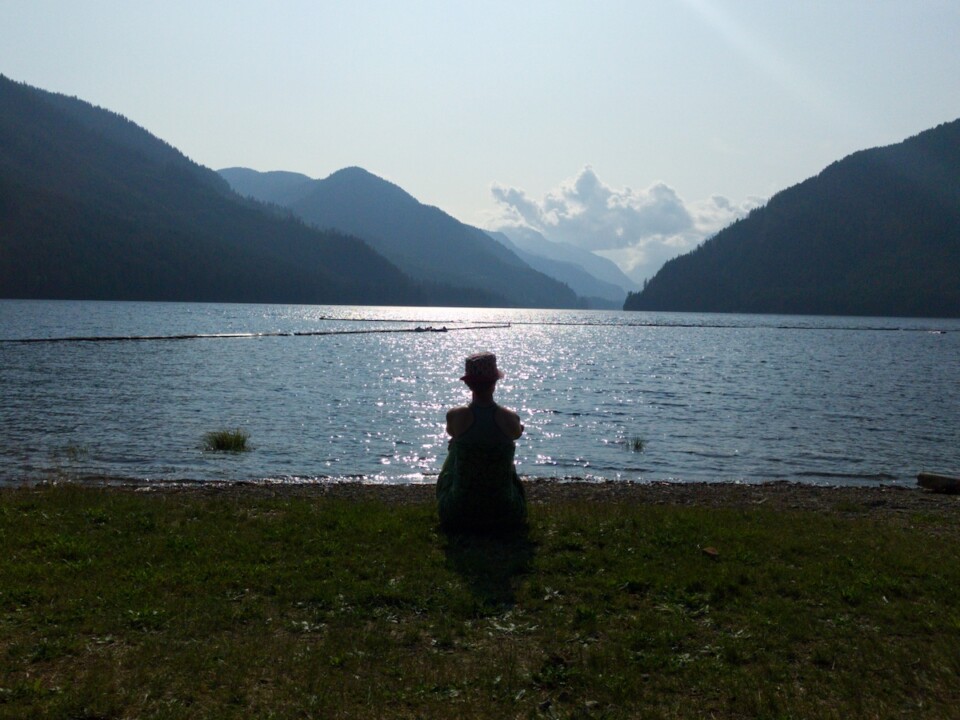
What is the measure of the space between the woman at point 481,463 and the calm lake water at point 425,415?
11737 millimetres

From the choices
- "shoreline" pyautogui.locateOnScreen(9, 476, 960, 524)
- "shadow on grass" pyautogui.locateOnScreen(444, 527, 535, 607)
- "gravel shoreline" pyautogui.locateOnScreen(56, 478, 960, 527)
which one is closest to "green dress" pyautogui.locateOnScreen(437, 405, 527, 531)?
"shadow on grass" pyautogui.locateOnScreen(444, 527, 535, 607)

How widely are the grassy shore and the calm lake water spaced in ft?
39.3

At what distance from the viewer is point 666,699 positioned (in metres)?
7.37

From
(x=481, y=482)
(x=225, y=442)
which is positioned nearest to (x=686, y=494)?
(x=481, y=482)

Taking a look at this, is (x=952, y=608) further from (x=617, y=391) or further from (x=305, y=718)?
(x=617, y=391)

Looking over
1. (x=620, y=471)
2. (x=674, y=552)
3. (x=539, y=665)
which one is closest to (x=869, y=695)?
(x=539, y=665)

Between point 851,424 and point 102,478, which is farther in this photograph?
point 851,424

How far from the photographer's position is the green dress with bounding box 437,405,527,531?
1276 centimetres

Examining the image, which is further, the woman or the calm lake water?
the calm lake water

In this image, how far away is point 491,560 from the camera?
11.8m

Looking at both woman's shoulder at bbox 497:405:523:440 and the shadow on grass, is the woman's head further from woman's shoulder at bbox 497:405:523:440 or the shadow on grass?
the shadow on grass

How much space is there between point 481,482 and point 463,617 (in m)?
3.79

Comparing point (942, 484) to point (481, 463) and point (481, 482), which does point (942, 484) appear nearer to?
point (481, 482)

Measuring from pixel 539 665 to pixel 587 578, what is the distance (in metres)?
3.04
